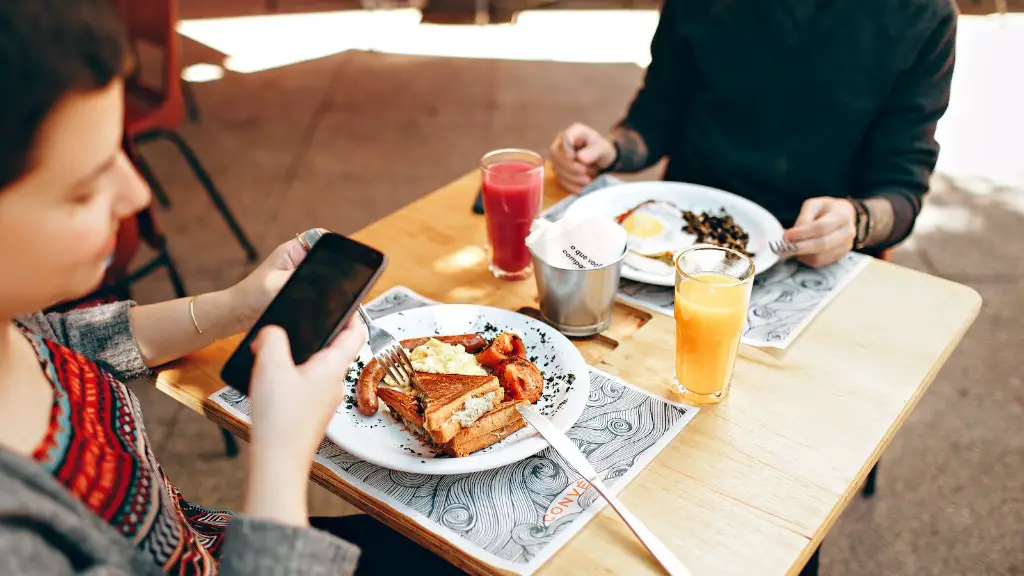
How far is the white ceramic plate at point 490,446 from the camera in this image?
1018 mm

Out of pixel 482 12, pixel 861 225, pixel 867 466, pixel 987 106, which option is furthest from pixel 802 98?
pixel 482 12

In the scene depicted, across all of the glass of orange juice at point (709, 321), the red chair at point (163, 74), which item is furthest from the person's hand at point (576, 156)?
the red chair at point (163, 74)

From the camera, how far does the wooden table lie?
95cm

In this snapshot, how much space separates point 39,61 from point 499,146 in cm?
367

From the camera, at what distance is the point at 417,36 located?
19.3ft

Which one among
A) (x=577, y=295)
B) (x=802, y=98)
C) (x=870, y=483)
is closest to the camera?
(x=577, y=295)

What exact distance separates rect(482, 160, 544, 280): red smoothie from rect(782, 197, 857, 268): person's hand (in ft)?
1.53

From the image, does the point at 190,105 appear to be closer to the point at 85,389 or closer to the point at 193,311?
the point at 193,311

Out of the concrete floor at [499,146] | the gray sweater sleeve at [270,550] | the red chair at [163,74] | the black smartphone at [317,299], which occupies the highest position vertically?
the black smartphone at [317,299]

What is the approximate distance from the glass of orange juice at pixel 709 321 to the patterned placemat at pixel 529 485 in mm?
50

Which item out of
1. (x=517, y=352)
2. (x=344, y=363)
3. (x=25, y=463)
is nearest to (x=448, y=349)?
(x=517, y=352)

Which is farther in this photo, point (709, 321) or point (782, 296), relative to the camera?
point (782, 296)

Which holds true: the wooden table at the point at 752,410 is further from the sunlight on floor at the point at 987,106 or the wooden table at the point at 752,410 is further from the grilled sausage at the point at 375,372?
the sunlight on floor at the point at 987,106

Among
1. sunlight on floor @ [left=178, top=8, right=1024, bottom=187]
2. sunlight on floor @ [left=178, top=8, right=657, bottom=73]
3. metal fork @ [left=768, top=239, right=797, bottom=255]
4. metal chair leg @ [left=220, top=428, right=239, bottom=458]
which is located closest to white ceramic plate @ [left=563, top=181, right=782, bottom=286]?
metal fork @ [left=768, top=239, right=797, bottom=255]
